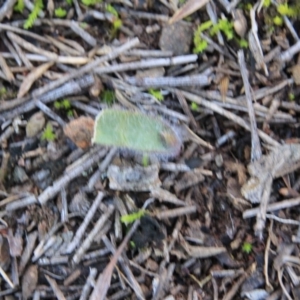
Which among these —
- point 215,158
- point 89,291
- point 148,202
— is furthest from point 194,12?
point 89,291

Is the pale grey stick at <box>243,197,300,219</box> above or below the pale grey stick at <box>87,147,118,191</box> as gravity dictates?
below

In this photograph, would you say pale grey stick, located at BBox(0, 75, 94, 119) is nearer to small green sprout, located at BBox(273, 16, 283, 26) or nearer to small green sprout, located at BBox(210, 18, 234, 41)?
small green sprout, located at BBox(210, 18, 234, 41)

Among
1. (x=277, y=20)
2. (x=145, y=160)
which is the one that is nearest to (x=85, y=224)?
(x=145, y=160)

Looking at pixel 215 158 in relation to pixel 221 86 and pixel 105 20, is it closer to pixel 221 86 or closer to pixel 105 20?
pixel 221 86

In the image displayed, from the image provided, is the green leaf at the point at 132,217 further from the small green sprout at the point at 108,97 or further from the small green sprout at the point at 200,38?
the small green sprout at the point at 200,38

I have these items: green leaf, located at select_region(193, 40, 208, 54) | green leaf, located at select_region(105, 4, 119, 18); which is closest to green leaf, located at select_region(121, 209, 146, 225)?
green leaf, located at select_region(193, 40, 208, 54)

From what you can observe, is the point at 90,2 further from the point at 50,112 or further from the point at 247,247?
the point at 247,247

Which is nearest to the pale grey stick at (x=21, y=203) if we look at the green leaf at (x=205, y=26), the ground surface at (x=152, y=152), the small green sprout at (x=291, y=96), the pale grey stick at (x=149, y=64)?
the ground surface at (x=152, y=152)
